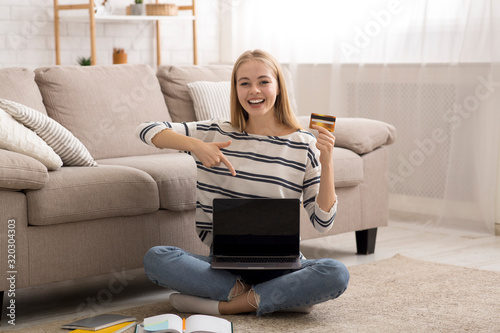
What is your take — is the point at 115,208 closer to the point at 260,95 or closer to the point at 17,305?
the point at 17,305

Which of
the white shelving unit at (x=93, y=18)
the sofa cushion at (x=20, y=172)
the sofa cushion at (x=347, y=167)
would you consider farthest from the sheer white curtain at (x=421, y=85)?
the sofa cushion at (x=20, y=172)

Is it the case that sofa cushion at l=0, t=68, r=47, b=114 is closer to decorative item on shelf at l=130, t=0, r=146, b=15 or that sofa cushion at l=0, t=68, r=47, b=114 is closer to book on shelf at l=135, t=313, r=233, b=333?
book on shelf at l=135, t=313, r=233, b=333

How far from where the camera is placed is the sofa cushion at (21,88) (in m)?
2.49

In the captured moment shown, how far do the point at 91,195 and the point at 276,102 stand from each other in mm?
627

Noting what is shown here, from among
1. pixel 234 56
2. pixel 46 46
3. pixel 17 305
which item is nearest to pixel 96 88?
pixel 17 305

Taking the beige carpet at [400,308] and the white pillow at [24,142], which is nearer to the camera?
the beige carpet at [400,308]

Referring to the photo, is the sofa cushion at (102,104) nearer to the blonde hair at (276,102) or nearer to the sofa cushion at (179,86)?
the sofa cushion at (179,86)

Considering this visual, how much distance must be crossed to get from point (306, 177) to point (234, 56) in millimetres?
2739

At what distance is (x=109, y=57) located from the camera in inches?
170

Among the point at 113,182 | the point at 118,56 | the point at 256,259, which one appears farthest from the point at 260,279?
the point at 118,56

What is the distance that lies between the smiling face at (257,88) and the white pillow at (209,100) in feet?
2.94

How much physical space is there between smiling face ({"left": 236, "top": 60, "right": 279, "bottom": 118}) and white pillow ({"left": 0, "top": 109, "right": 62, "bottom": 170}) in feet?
2.00

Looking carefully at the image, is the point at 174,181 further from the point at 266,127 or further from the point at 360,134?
the point at 360,134

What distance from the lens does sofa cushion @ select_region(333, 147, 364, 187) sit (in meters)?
2.75
